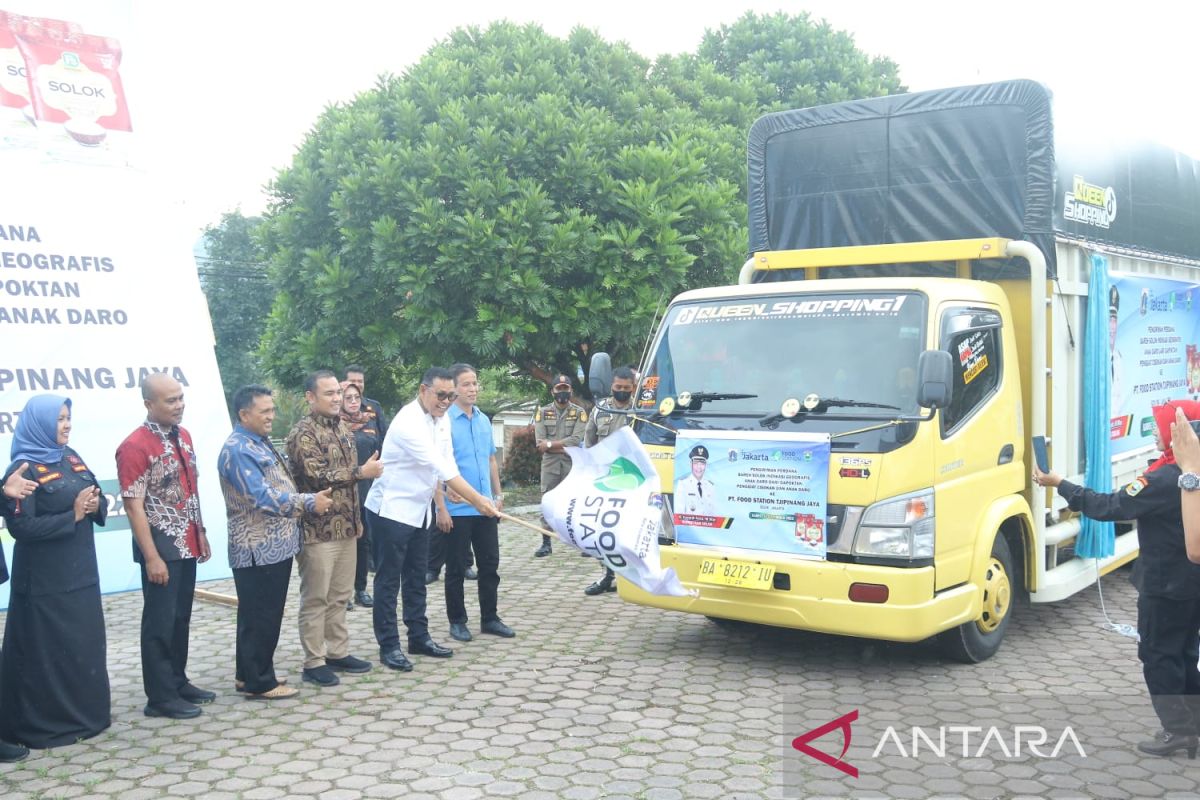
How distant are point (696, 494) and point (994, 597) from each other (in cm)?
188

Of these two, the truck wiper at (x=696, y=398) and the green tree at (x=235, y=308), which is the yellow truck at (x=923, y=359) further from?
the green tree at (x=235, y=308)

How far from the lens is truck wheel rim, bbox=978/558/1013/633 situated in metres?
6.34

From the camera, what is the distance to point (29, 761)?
16.3 feet

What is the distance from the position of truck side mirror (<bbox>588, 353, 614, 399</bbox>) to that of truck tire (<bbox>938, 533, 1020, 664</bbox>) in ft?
8.19

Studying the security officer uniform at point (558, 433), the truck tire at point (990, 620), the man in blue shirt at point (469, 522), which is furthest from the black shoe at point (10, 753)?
the security officer uniform at point (558, 433)

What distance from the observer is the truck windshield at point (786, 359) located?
5.96 meters

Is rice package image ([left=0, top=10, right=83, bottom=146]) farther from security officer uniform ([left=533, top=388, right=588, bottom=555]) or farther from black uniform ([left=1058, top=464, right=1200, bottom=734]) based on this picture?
black uniform ([left=1058, top=464, right=1200, bottom=734])

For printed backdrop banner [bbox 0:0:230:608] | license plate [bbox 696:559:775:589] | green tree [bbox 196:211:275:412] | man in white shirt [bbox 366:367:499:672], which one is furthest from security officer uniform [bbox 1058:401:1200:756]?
green tree [bbox 196:211:275:412]

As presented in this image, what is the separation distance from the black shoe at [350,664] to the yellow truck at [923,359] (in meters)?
1.60

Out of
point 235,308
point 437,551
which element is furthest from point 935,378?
point 235,308

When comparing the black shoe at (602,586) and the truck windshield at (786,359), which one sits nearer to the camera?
the truck windshield at (786,359)

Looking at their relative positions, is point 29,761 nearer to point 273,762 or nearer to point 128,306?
point 273,762

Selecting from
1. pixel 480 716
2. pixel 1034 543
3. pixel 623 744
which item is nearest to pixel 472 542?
pixel 480 716

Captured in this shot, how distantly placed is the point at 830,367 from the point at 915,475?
0.81 meters
